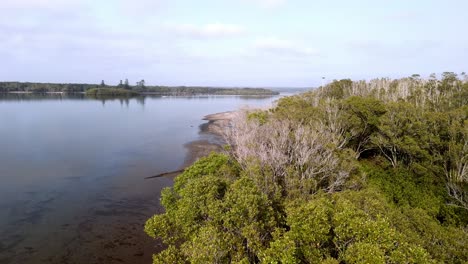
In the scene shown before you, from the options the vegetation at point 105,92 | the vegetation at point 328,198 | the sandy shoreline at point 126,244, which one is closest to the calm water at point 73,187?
the sandy shoreline at point 126,244

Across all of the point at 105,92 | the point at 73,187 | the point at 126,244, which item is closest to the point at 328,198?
the point at 126,244

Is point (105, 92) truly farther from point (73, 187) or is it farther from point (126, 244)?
point (126, 244)

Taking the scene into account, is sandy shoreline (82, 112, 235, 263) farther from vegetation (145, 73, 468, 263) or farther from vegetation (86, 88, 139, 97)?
vegetation (86, 88, 139, 97)

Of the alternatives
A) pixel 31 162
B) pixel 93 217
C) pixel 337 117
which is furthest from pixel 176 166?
pixel 337 117

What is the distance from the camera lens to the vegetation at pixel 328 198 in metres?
9.27

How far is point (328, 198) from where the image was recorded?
480 inches

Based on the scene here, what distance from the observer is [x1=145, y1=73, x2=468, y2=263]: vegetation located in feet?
30.4

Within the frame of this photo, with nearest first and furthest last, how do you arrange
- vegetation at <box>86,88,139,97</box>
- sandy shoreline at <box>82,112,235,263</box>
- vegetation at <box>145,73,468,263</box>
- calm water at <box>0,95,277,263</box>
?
1. vegetation at <box>145,73,468,263</box>
2. sandy shoreline at <box>82,112,235,263</box>
3. calm water at <box>0,95,277,263</box>
4. vegetation at <box>86,88,139,97</box>

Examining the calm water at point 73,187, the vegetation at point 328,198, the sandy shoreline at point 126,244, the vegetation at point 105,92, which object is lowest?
the sandy shoreline at point 126,244

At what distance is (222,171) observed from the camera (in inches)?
629

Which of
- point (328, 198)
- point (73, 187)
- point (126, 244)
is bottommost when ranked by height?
point (126, 244)

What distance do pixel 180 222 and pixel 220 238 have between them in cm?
251

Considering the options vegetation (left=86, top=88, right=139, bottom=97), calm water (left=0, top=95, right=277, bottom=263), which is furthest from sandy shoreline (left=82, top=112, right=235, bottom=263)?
vegetation (left=86, top=88, right=139, bottom=97)

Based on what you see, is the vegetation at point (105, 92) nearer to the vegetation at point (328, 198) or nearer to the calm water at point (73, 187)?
the calm water at point (73, 187)
